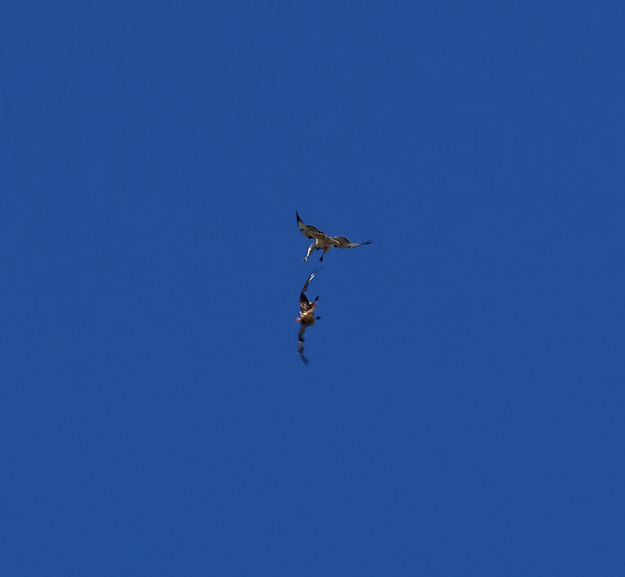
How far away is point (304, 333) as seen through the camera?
3544cm

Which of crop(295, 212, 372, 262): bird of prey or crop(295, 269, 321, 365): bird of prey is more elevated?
crop(295, 212, 372, 262): bird of prey

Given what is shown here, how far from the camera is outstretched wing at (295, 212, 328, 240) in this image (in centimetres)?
3731

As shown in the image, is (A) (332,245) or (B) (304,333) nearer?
(B) (304,333)

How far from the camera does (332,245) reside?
38.3 metres

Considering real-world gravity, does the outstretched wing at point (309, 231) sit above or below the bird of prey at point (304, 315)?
above

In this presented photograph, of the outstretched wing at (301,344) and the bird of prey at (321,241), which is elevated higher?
the bird of prey at (321,241)

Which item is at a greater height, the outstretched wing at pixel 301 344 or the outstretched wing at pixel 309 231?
the outstretched wing at pixel 309 231

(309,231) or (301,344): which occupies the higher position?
(309,231)

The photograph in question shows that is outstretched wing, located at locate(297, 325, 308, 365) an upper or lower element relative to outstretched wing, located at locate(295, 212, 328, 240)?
lower

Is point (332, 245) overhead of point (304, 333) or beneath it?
overhead

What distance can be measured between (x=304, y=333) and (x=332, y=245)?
4338 mm

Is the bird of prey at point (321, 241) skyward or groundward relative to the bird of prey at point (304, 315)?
skyward

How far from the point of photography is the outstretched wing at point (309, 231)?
37.3 meters

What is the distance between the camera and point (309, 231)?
3772cm
